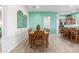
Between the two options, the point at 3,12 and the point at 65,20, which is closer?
the point at 3,12

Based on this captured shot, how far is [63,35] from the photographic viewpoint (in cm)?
1002

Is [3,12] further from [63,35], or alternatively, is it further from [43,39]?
[63,35]

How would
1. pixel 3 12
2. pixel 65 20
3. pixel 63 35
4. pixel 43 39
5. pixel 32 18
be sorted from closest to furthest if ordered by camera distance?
pixel 3 12 < pixel 43 39 < pixel 63 35 < pixel 32 18 < pixel 65 20
